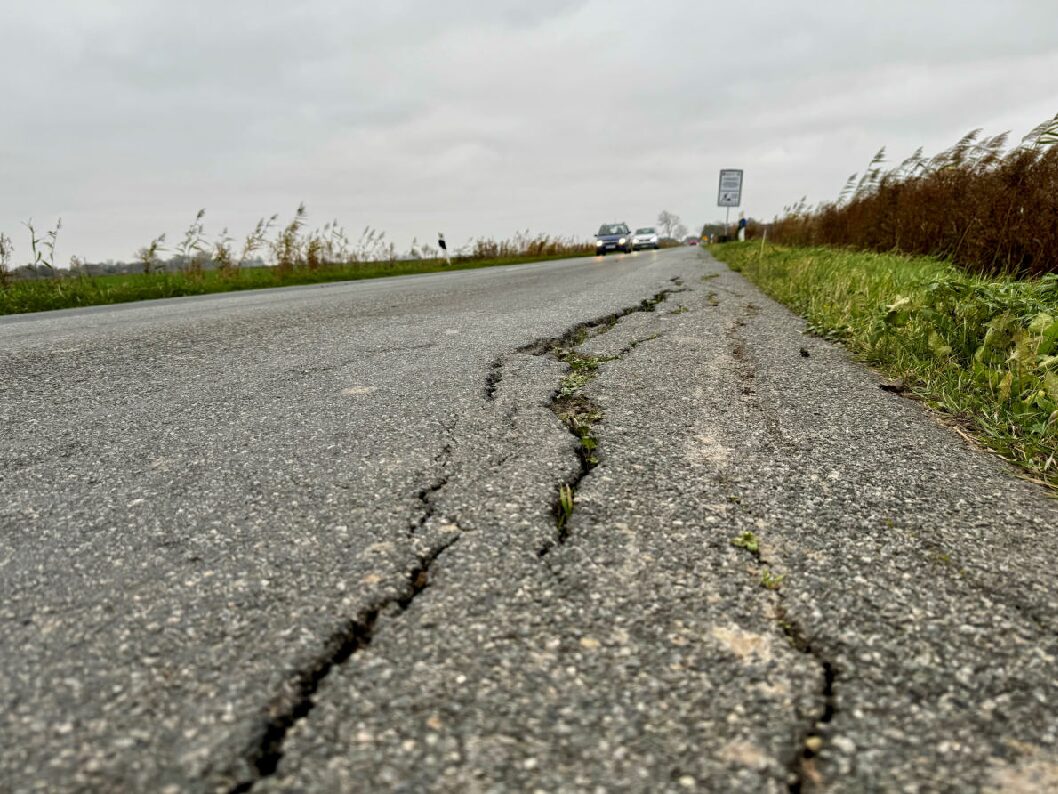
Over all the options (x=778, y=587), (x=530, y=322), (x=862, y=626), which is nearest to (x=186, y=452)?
(x=778, y=587)

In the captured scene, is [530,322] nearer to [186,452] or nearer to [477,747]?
[186,452]

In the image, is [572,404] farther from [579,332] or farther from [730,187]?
[730,187]

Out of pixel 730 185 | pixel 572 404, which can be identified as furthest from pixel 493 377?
pixel 730 185

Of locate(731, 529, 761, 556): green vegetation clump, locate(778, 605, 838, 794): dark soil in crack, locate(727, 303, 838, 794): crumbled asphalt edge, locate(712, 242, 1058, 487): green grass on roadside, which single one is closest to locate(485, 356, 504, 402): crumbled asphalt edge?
locate(731, 529, 761, 556): green vegetation clump

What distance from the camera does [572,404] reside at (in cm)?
260

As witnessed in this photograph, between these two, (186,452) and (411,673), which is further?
(186,452)

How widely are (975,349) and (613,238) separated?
24.0 m

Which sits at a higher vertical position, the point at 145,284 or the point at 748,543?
the point at 748,543

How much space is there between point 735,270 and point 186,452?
31.8 ft

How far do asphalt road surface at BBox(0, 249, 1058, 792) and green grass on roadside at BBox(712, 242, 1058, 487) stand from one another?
0.57 ft

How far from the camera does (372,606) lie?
126cm

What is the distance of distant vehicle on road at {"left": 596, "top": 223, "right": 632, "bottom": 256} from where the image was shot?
1018 inches

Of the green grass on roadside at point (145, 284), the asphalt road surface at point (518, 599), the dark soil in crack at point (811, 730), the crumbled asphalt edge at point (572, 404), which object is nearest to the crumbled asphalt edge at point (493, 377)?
the asphalt road surface at point (518, 599)

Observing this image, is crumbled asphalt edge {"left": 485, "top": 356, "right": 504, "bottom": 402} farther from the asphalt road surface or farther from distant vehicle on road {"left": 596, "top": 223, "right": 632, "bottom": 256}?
distant vehicle on road {"left": 596, "top": 223, "right": 632, "bottom": 256}
